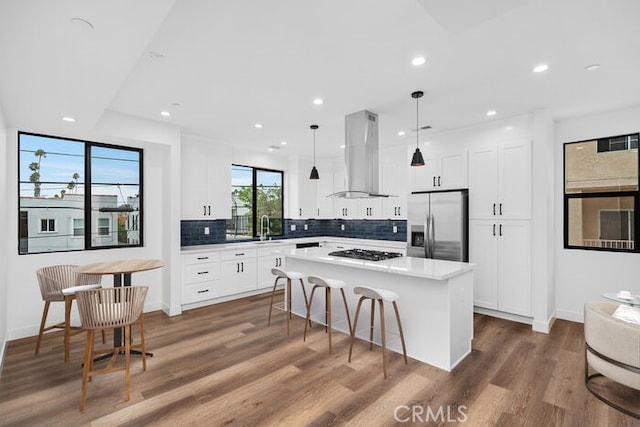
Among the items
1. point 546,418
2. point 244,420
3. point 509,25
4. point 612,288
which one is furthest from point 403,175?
point 244,420

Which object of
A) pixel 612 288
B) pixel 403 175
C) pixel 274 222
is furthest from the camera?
pixel 274 222

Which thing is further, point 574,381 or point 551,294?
point 551,294

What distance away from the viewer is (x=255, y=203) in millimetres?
6289

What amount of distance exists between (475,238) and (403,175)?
5.76ft

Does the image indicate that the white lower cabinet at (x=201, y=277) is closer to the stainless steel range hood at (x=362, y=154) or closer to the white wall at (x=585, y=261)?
the stainless steel range hood at (x=362, y=154)

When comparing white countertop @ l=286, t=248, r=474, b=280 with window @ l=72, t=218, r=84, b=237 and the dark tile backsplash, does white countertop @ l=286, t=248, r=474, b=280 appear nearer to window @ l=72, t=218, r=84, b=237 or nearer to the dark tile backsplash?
the dark tile backsplash

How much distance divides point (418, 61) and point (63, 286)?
4244 millimetres

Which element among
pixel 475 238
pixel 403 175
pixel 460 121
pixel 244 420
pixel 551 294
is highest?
A: pixel 460 121

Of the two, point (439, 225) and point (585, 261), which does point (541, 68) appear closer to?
point (439, 225)

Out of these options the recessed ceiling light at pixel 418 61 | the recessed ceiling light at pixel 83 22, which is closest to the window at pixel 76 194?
the recessed ceiling light at pixel 83 22

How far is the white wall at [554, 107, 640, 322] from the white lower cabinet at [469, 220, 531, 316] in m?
0.65

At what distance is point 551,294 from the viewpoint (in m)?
4.12

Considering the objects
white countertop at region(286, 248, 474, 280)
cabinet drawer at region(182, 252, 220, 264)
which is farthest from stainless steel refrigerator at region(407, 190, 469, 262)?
cabinet drawer at region(182, 252, 220, 264)

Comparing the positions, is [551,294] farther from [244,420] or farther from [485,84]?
[244,420]
